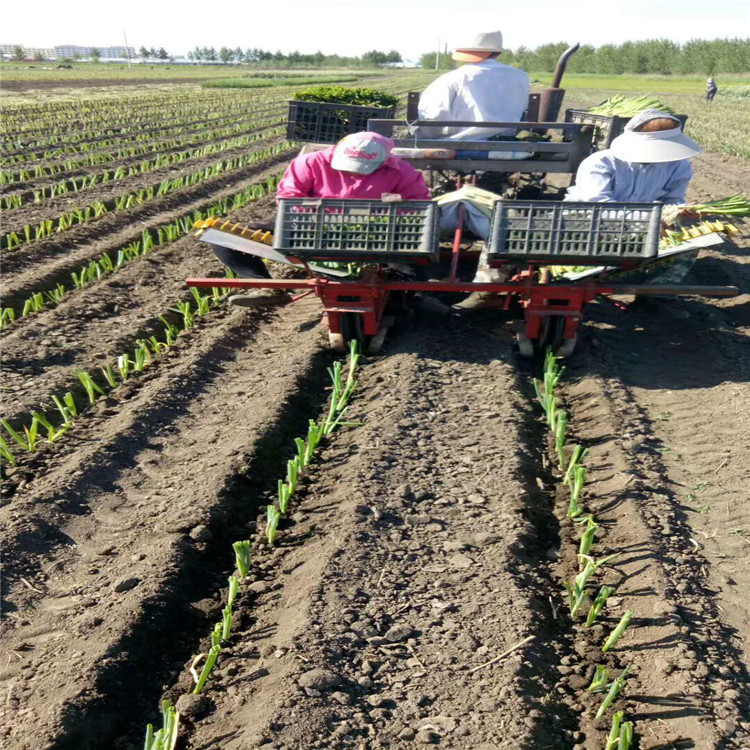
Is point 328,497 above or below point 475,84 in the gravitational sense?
below

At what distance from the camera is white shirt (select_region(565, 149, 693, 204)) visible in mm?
5930

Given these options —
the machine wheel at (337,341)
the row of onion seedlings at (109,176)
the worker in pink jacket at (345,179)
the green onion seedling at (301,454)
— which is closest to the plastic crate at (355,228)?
the worker in pink jacket at (345,179)

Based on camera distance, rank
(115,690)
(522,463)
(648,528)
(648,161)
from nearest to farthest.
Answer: (115,690) → (648,528) → (522,463) → (648,161)

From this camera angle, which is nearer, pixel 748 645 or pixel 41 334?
pixel 748 645

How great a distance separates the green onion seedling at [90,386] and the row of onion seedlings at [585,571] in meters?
2.70

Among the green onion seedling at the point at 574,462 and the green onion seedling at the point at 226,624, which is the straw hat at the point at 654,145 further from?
the green onion seedling at the point at 226,624

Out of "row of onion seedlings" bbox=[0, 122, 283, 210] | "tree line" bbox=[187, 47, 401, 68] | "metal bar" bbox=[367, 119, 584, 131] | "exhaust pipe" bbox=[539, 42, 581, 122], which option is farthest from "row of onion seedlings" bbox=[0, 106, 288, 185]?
"tree line" bbox=[187, 47, 401, 68]

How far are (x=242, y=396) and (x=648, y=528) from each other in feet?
8.62

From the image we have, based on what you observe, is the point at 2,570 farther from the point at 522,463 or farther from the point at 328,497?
the point at 522,463

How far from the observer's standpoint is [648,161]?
18.6ft

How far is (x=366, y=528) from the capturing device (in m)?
3.67

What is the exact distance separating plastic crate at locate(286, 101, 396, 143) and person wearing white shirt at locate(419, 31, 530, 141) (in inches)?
27.7

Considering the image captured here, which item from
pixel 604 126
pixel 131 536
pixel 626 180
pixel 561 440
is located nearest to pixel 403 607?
pixel 131 536

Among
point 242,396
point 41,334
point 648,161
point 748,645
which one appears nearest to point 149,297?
point 41,334
